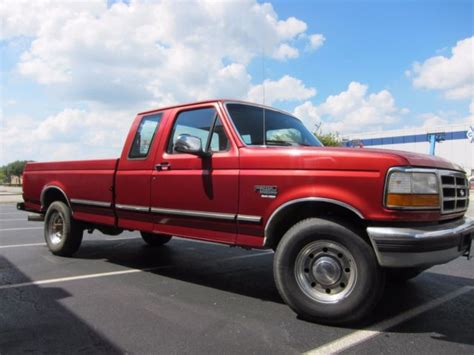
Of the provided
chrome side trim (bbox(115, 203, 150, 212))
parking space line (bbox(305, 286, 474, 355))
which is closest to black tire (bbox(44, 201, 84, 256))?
chrome side trim (bbox(115, 203, 150, 212))

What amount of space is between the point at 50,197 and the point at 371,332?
5543 millimetres

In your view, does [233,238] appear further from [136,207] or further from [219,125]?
[136,207]

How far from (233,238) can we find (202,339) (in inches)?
46.5

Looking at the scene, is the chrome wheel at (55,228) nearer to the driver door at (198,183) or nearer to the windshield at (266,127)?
the driver door at (198,183)

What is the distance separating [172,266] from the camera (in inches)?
235

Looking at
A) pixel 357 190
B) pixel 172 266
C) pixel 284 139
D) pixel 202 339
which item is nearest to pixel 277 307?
pixel 202 339

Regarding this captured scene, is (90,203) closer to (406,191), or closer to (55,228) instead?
(55,228)

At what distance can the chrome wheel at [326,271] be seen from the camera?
11.5 feet

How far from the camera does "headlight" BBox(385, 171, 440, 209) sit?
3.28m

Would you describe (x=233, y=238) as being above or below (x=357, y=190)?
below

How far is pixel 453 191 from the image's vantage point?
3.79 m

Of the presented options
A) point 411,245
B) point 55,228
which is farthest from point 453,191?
point 55,228

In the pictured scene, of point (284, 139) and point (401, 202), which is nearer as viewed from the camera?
point (401, 202)

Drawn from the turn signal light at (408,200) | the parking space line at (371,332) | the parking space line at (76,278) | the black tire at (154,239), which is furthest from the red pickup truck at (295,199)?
the black tire at (154,239)
